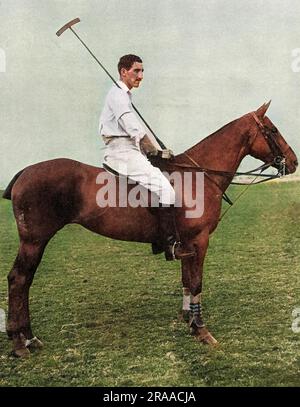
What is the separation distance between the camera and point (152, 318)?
6.80 metres

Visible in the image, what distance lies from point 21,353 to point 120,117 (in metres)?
3.00

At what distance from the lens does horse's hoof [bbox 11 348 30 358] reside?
219 inches

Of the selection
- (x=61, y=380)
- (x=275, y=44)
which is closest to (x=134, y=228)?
(x=61, y=380)

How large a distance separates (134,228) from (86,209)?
25.6 inches

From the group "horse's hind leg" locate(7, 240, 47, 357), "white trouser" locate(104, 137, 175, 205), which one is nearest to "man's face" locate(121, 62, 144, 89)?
"white trouser" locate(104, 137, 175, 205)

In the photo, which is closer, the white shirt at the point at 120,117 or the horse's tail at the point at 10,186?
the white shirt at the point at 120,117

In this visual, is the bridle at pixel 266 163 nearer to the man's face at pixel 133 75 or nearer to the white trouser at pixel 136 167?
the white trouser at pixel 136 167

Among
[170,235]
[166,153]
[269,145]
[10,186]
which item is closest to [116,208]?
[170,235]

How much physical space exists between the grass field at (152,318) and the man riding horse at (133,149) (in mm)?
1273

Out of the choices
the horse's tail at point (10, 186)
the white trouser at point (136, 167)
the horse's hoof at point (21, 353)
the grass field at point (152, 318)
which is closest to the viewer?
the grass field at point (152, 318)

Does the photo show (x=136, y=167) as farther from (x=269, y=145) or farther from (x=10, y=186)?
(x=269, y=145)

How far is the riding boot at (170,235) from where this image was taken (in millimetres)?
5887

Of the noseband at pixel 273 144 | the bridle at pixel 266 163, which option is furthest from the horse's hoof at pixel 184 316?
the noseband at pixel 273 144

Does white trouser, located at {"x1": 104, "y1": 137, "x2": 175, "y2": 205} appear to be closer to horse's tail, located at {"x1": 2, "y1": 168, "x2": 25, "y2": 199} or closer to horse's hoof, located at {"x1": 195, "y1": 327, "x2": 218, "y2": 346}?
horse's tail, located at {"x1": 2, "y1": 168, "x2": 25, "y2": 199}
